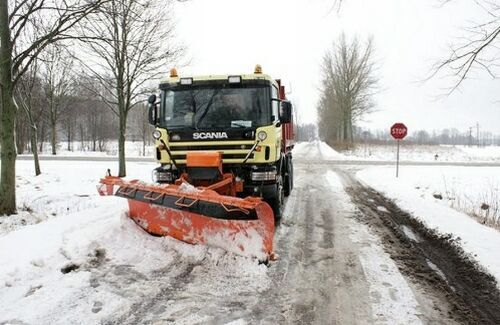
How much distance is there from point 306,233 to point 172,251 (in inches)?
A: 99.6

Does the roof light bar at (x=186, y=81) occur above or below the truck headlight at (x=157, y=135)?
above

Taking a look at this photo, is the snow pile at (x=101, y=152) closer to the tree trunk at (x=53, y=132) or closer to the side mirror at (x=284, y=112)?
the tree trunk at (x=53, y=132)

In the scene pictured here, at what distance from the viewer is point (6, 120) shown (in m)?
8.94

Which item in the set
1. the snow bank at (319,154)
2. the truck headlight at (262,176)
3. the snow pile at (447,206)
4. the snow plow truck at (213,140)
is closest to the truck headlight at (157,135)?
the snow plow truck at (213,140)

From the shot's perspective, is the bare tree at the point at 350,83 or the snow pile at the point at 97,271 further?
the bare tree at the point at 350,83

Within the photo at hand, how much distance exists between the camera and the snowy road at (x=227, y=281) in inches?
150

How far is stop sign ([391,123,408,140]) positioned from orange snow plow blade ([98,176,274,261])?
37.6ft

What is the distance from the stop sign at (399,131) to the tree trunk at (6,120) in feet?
43.0

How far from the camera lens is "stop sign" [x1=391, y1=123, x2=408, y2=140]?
16.0 m

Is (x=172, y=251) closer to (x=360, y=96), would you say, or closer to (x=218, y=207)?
(x=218, y=207)

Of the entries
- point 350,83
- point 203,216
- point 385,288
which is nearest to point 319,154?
point 350,83

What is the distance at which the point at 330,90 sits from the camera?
42.1 m

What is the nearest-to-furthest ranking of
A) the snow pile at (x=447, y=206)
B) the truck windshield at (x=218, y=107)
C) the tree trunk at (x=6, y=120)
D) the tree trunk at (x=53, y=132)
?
the snow pile at (x=447, y=206), the truck windshield at (x=218, y=107), the tree trunk at (x=6, y=120), the tree trunk at (x=53, y=132)

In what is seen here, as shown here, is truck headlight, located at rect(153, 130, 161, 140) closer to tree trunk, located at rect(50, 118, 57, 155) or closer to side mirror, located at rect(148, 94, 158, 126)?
side mirror, located at rect(148, 94, 158, 126)
